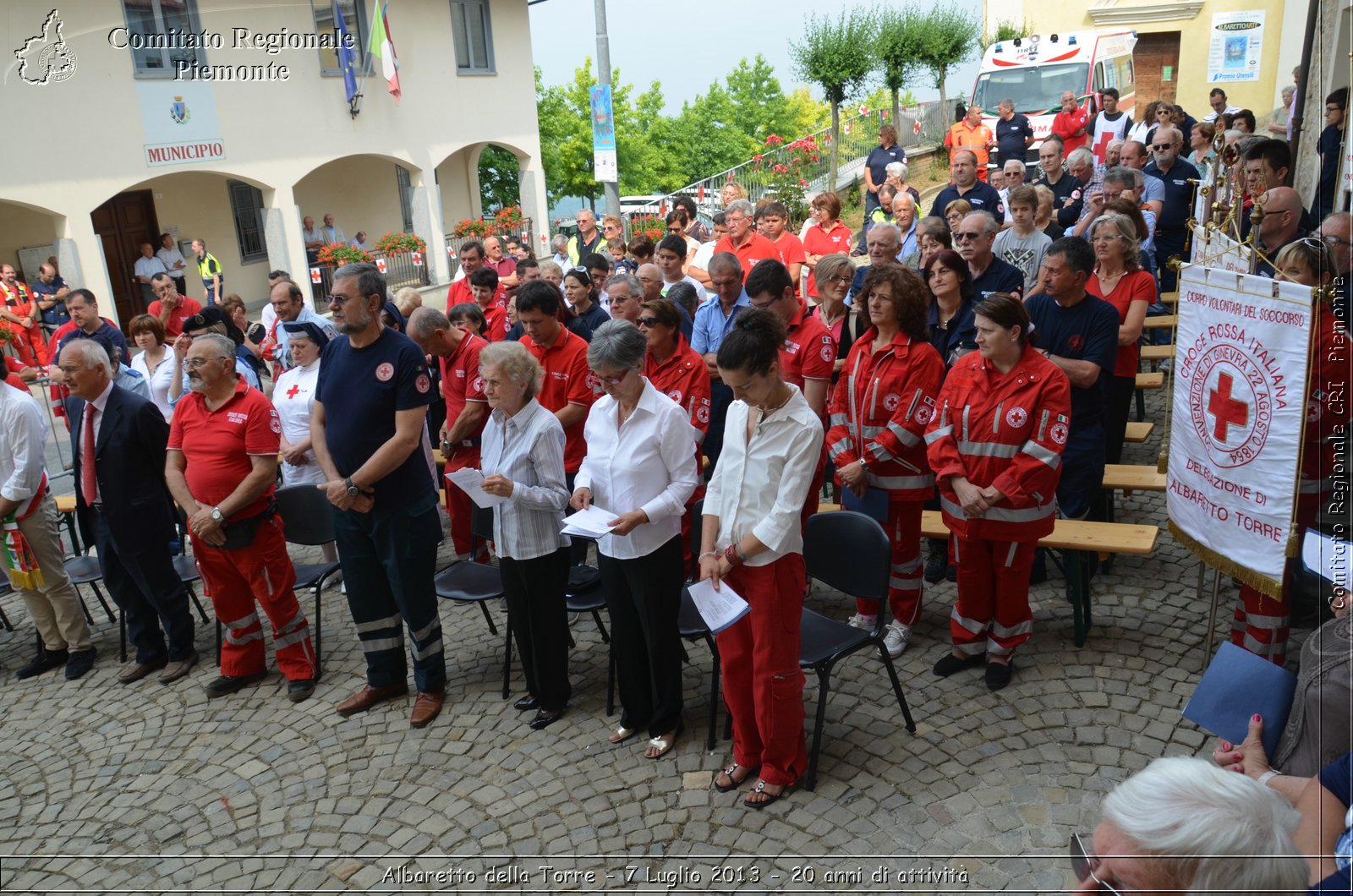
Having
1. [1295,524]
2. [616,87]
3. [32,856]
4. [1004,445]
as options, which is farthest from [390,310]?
[616,87]

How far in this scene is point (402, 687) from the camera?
17.7ft

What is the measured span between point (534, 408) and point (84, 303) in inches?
197

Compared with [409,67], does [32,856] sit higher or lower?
lower

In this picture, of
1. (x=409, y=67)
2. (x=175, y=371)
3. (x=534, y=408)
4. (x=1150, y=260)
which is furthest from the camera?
(x=409, y=67)

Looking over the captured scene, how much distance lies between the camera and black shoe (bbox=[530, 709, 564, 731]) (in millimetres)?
4895

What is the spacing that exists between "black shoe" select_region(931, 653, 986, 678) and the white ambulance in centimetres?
1427

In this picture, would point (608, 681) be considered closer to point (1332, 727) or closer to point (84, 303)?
point (1332, 727)

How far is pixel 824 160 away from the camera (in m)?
22.5

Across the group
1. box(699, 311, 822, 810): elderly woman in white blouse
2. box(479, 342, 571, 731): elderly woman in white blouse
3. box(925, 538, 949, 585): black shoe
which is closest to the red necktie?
box(479, 342, 571, 731): elderly woman in white blouse

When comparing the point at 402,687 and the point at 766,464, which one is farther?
the point at 402,687

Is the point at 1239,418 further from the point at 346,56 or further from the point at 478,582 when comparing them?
the point at 346,56

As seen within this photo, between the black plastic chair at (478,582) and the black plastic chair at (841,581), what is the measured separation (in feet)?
5.47

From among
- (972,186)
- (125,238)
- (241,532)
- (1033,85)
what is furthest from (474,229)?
(241,532)

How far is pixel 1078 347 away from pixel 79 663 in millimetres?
6332
